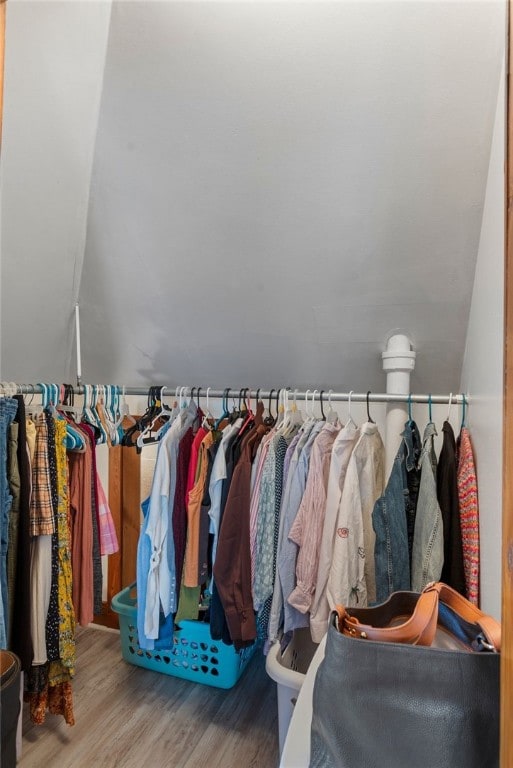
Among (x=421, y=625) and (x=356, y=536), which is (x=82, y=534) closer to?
(x=356, y=536)

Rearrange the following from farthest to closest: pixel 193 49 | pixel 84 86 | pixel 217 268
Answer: pixel 217 268 < pixel 84 86 < pixel 193 49

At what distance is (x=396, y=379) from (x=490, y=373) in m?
0.74

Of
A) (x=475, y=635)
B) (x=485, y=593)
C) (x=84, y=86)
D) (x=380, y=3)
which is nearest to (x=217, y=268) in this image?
(x=84, y=86)

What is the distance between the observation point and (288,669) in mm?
1521

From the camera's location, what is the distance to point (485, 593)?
3.78 ft

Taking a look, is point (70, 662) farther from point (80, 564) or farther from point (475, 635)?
point (475, 635)

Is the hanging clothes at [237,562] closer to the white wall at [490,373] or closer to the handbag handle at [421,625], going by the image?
the white wall at [490,373]

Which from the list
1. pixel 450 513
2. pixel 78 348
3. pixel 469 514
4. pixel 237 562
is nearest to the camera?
pixel 469 514

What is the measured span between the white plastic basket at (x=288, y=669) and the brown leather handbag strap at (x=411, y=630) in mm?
914

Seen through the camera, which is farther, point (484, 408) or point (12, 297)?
point (12, 297)

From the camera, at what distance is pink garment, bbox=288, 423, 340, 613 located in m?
1.60

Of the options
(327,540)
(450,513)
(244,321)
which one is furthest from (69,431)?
(450,513)

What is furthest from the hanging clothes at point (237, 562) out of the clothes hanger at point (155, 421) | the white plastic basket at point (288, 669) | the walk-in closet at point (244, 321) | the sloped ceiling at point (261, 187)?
the sloped ceiling at point (261, 187)

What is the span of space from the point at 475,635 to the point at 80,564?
59.0 inches
